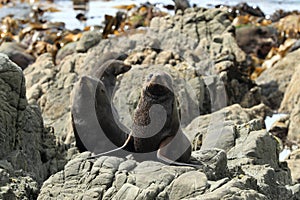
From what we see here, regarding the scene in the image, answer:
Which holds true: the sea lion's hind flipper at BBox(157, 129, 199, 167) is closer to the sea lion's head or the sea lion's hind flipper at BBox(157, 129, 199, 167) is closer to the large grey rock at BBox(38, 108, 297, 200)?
the large grey rock at BBox(38, 108, 297, 200)

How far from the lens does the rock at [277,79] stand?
23219 mm

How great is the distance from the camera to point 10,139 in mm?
12195

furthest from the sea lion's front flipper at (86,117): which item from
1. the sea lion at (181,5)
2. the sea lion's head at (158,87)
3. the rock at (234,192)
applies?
the sea lion at (181,5)

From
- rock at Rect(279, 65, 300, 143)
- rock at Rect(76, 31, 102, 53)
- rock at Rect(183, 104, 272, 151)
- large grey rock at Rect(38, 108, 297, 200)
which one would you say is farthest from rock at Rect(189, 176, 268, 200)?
rock at Rect(76, 31, 102, 53)

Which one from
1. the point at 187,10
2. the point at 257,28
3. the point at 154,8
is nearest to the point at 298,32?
the point at 257,28

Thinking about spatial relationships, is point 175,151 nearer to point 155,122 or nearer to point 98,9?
point 155,122

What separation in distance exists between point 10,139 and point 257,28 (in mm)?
20585

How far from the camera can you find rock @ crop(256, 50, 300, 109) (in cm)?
2322

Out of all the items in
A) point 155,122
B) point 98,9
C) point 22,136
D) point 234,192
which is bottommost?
point 98,9

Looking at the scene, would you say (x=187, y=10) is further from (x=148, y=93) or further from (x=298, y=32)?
(x=148, y=93)

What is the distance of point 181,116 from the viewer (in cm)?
1669

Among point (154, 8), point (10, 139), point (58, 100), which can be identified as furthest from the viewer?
point (154, 8)

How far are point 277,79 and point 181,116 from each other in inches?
311

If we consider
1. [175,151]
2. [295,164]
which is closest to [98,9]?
[295,164]
